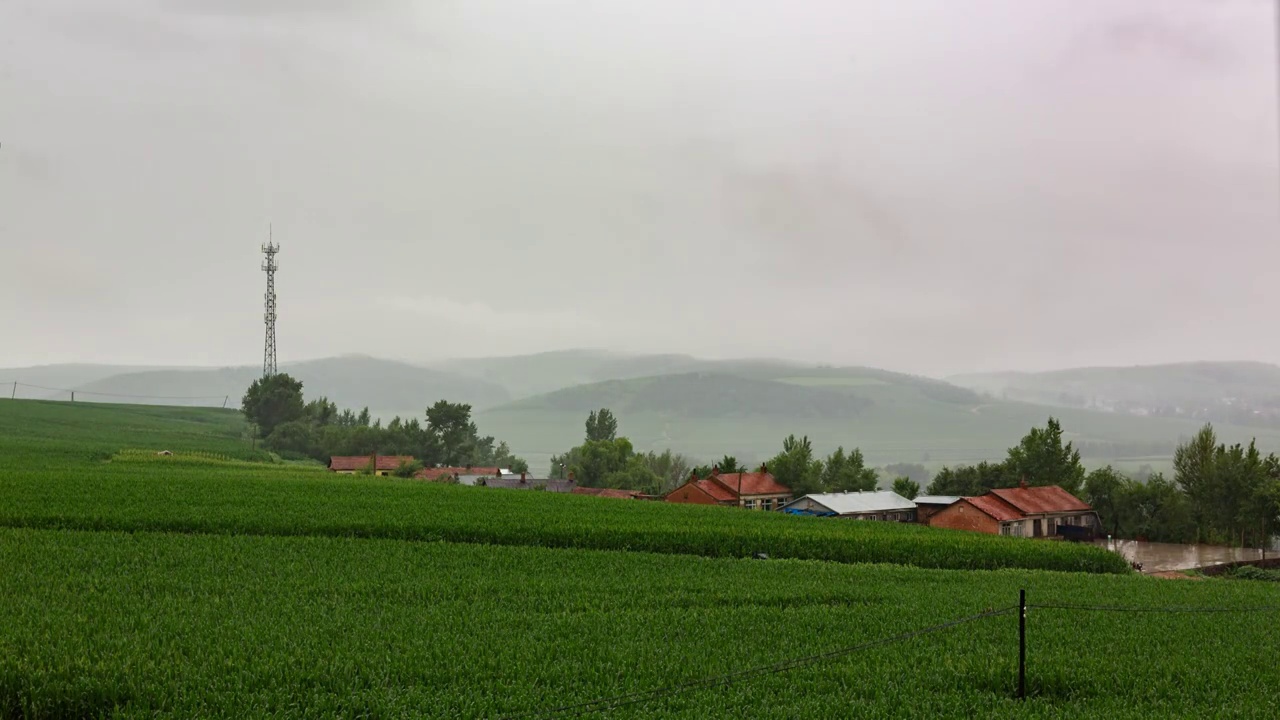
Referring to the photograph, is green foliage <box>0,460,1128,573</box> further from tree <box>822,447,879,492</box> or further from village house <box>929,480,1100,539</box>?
tree <box>822,447,879,492</box>

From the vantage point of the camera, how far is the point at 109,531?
1307 inches

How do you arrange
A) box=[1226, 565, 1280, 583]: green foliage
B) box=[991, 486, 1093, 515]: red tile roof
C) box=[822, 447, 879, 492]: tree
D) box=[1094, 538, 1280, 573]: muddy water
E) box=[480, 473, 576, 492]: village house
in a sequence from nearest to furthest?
box=[1226, 565, 1280, 583]: green foliage < box=[1094, 538, 1280, 573]: muddy water < box=[991, 486, 1093, 515]: red tile roof < box=[480, 473, 576, 492]: village house < box=[822, 447, 879, 492]: tree

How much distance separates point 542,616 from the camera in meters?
23.5

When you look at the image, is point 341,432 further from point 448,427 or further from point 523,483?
point 523,483

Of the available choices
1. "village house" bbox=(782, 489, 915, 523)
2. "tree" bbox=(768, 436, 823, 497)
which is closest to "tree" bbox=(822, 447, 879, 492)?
"tree" bbox=(768, 436, 823, 497)

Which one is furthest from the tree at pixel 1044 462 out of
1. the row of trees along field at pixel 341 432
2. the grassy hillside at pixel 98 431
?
the grassy hillside at pixel 98 431

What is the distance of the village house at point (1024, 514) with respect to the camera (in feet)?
204

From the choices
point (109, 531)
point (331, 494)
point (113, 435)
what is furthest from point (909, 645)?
point (113, 435)

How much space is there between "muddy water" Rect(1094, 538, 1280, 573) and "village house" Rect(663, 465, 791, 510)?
26.2 m

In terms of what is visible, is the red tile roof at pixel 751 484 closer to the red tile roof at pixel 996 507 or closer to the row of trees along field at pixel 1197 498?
the red tile roof at pixel 996 507

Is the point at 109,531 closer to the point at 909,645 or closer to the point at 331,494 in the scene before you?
the point at 331,494

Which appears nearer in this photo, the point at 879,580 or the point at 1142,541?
the point at 879,580

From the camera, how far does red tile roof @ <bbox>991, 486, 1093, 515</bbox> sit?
2606 inches

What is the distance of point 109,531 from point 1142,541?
243ft
